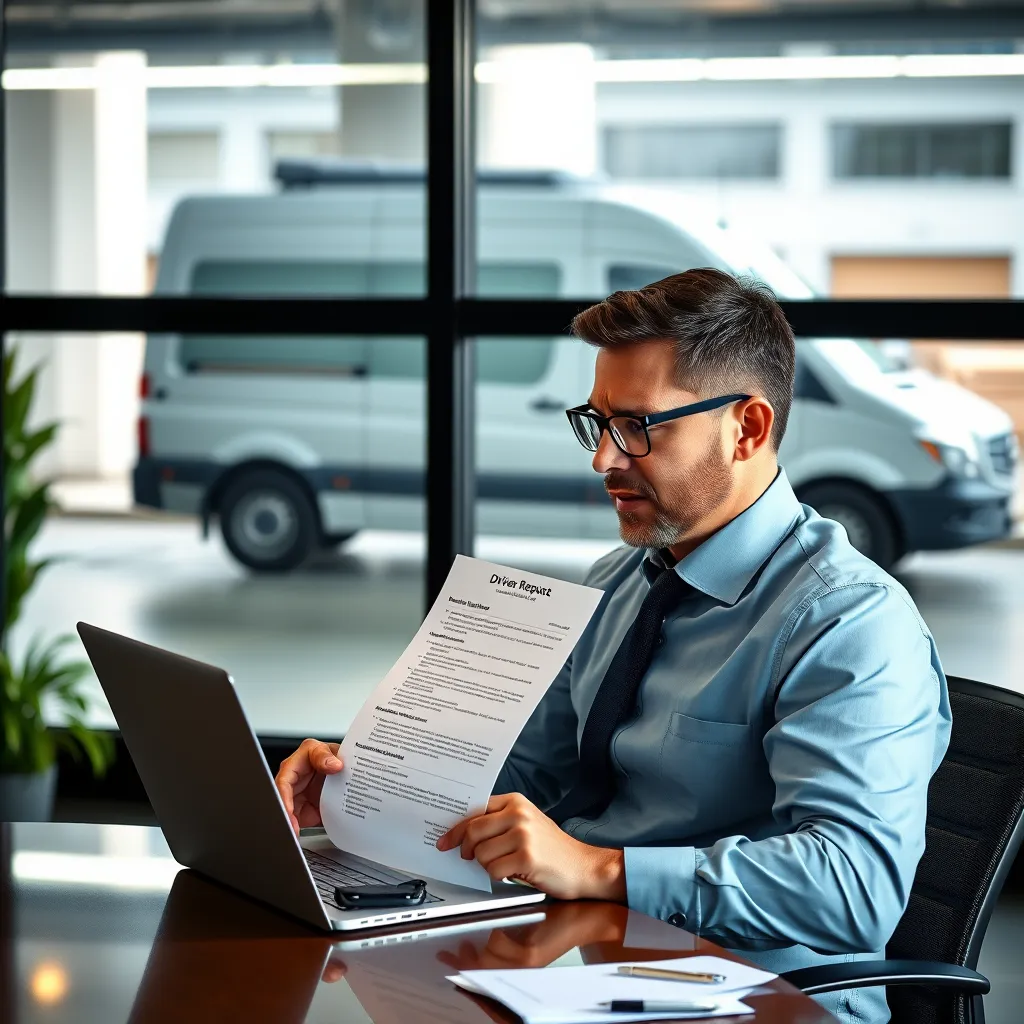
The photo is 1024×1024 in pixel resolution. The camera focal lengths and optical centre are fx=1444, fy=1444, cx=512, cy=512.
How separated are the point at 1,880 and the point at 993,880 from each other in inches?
41.2

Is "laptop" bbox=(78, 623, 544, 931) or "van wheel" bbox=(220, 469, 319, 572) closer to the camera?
"laptop" bbox=(78, 623, 544, 931)

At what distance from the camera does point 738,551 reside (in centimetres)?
171

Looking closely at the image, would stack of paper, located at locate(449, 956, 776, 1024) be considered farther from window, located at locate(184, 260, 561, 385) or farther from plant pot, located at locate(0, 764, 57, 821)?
plant pot, located at locate(0, 764, 57, 821)

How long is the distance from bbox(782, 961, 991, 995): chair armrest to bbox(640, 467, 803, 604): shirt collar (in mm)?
446

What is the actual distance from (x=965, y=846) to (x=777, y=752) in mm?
253

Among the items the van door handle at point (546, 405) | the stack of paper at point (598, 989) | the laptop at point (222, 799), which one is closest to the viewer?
the stack of paper at point (598, 989)

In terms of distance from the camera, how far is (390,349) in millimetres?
3953

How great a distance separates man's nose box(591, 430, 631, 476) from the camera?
5.53 feet

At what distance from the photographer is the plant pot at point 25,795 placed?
3.75 m

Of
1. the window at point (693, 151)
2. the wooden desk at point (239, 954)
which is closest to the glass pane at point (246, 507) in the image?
the window at point (693, 151)

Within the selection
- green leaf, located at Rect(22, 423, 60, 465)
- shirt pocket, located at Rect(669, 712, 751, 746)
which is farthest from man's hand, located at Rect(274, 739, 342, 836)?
green leaf, located at Rect(22, 423, 60, 465)

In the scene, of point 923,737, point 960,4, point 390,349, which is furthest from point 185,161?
point 923,737

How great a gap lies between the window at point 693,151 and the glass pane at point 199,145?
0.54 m

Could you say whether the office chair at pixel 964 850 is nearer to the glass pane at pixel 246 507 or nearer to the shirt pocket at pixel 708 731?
the shirt pocket at pixel 708 731
